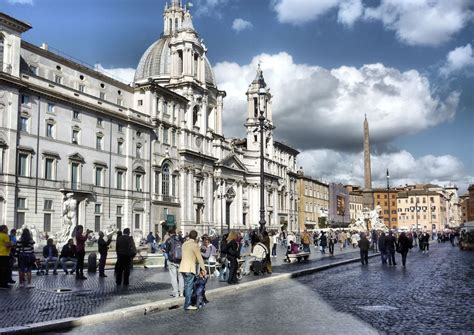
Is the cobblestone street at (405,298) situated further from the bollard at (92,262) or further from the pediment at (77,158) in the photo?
the pediment at (77,158)

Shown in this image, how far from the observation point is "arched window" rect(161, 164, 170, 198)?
5381 centimetres

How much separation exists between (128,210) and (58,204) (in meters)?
8.40

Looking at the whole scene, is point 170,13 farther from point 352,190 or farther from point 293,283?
point 352,190

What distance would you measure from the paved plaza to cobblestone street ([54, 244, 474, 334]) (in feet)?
3.84

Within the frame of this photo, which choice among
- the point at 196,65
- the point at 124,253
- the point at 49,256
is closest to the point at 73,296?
the point at 124,253

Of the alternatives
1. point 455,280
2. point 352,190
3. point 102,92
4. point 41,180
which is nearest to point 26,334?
point 455,280

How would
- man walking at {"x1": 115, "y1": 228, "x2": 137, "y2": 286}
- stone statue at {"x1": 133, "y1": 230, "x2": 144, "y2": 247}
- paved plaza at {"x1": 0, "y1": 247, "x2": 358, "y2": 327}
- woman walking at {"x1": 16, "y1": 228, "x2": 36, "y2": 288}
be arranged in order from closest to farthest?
paved plaza at {"x1": 0, "y1": 247, "x2": 358, "y2": 327}
woman walking at {"x1": 16, "y1": 228, "x2": 36, "y2": 288}
man walking at {"x1": 115, "y1": 228, "x2": 137, "y2": 286}
stone statue at {"x1": 133, "y1": 230, "x2": 144, "y2": 247}

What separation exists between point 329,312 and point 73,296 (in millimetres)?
6257

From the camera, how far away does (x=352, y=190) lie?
147750mm

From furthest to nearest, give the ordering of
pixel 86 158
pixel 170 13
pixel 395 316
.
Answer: pixel 170 13 < pixel 86 158 < pixel 395 316

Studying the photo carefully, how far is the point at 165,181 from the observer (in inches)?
2138

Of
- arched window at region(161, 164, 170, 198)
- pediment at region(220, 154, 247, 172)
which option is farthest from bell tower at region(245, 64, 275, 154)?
arched window at region(161, 164, 170, 198)

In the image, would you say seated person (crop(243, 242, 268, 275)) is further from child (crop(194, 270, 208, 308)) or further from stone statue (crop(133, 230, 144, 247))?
stone statue (crop(133, 230, 144, 247))

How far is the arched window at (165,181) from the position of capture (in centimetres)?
5381
